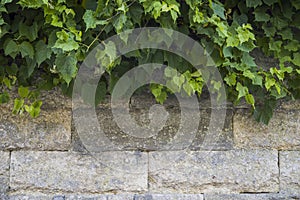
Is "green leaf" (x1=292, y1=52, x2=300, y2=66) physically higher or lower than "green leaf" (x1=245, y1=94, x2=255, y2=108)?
higher

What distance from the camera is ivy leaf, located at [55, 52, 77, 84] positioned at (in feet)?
5.83

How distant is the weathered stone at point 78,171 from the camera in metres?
2.02

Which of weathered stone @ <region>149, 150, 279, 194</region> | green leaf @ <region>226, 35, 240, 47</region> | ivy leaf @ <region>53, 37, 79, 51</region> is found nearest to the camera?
ivy leaf @ <region>53, 37, 79, 51</region>

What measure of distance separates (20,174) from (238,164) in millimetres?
935

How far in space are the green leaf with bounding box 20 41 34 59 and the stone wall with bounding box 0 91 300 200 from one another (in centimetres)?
22

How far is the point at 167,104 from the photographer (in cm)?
206

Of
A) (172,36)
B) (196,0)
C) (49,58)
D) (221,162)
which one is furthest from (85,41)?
(221,162)

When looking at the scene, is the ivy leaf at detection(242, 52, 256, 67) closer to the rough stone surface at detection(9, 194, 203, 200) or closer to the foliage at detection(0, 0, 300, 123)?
the foliage at detection(0, 0, 300, 123)

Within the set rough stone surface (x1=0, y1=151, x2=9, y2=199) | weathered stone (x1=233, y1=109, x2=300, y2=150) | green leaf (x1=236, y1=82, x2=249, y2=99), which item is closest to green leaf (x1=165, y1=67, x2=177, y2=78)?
green leaf (x1=236, y1=82, x2=249, y2=99)

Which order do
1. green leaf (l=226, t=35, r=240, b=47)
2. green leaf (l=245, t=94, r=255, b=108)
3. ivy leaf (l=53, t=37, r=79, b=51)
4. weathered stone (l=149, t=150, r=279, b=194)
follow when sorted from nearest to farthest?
ivy leaf (l=53, t=37, r=79, b=51), green leaf (l=226, t=35, r=240, b=47), green leaf (l=245, t=94, r=255, b=108), weathered stone (l=149, t=150, r=279, b=194)

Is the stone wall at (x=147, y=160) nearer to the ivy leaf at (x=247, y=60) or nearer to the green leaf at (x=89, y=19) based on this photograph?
the ivy leaf at (x=247, y=60)

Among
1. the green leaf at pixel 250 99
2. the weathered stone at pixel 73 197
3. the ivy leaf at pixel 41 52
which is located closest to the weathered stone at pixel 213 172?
the weathered stone at pixel 73 197

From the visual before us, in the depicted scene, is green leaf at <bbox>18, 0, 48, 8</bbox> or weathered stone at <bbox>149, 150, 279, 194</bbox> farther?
weathered stone at <bbox>149, 150, 279, 194</bbox>

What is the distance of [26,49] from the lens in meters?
1.88
